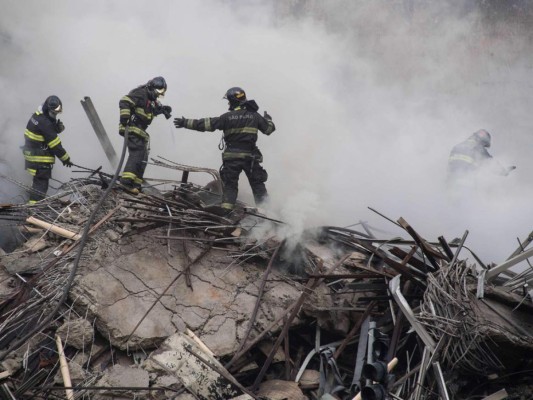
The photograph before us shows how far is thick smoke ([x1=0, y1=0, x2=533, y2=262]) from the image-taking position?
9.03 metres

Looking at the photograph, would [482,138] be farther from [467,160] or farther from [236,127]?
[236,127]

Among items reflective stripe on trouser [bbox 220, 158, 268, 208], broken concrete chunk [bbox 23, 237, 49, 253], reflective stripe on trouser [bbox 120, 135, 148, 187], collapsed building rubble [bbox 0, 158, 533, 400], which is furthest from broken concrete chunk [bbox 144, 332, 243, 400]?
reflective stripe on trouser [bbox 120, 135, 148, 187]

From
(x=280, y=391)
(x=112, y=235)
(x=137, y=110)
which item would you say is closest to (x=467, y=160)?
(x=137, y=110)

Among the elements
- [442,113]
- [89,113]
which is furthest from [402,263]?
[442,113]

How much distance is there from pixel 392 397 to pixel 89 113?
6.11 meters

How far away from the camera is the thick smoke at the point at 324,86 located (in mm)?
9034

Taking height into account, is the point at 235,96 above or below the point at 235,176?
above

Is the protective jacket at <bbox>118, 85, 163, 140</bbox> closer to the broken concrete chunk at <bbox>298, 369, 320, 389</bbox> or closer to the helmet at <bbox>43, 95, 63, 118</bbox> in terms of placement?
the helmet at <bbox>43, 95, 63, 118</bbox>

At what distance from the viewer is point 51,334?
4.50 metres

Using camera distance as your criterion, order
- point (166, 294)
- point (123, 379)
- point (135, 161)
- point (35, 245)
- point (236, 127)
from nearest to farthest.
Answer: point (123, 379)
point (166, 294)
point (35, 245)
point (236, 127)
point (135, 161)

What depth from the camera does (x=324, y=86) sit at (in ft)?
38.6

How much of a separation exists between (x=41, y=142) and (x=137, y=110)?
4.96 feet

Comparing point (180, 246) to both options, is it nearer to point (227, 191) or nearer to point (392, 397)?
point (227, 191)

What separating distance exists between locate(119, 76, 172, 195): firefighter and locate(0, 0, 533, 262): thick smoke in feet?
6.64
